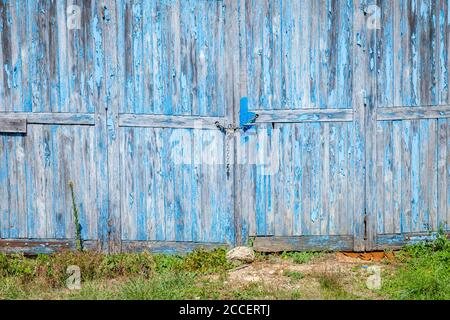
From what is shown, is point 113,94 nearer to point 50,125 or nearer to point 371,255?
point 50,125

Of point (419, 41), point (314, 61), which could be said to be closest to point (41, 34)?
point (314, 61)

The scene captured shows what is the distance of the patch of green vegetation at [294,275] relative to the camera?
818 centimetres

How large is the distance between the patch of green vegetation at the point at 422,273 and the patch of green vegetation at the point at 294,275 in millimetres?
853

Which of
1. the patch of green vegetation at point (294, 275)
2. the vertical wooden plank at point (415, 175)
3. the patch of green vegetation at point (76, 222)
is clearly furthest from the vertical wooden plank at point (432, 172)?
the patch of green vegetation at point (76, 222)

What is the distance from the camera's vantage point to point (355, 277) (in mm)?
8195

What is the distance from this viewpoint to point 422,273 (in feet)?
25.9

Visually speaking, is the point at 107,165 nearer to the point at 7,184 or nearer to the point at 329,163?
the point at 7,184

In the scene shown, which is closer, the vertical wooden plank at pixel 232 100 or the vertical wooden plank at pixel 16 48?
the vertical wooden plank at pixel 232 100

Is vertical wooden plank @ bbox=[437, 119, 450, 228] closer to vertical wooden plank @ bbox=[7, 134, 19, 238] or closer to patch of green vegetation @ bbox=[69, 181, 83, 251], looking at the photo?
patch of green vegetation @ bbox=[69, 181, 83, 251]

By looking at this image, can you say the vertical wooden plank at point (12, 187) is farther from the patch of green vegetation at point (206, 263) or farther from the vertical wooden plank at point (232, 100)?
the vertical wooden plank at point (232, 100)

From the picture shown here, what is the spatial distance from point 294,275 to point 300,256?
0.55 m

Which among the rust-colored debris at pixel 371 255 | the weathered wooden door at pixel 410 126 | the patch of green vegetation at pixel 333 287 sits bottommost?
the patch of green vegetation at pixel 333 287

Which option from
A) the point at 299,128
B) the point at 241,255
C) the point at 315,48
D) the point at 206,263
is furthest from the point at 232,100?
the point at 206,263

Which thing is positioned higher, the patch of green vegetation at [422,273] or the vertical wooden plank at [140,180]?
the vertical wooden plank at [140,180]
